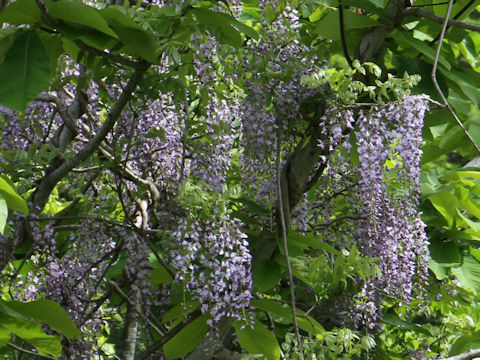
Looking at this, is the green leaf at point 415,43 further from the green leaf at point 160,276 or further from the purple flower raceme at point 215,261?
the green leaf at point 160,276

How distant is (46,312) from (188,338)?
2.36ft

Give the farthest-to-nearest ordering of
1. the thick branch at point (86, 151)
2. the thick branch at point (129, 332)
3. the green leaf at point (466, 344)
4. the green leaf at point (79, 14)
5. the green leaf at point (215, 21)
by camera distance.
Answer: the thick branch at point (129, 332) < the green leaf at point (466, 344) < the thick branch at point (86, 151) < the green leaf at point (215, 21) < the green leaf at point (79, 14)

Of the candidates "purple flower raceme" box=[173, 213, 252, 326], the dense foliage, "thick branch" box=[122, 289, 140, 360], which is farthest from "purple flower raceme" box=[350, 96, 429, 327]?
"thick branch" box=[122, 289, 140, 360]

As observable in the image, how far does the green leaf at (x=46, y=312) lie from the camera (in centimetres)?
211

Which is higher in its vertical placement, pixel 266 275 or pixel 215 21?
pixel 215 21

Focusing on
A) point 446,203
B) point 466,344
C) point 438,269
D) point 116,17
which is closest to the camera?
point 116,17

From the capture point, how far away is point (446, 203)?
9.71 ft

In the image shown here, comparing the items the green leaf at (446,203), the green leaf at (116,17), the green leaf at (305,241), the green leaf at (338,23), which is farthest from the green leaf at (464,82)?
the green leaf at (116,17)

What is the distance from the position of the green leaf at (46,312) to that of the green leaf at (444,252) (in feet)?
5.79

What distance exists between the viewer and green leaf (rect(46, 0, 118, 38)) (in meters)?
1.68

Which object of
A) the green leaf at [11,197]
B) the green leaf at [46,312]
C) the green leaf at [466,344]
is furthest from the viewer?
the green leaf at [466,344]

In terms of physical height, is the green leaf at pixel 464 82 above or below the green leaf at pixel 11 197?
below

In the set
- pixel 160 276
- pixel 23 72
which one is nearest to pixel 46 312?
pixel 23 72

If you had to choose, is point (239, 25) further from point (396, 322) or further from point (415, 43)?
point (396, 322)
